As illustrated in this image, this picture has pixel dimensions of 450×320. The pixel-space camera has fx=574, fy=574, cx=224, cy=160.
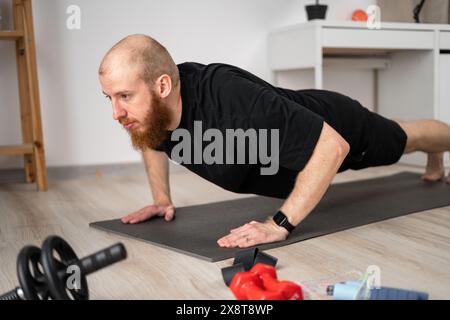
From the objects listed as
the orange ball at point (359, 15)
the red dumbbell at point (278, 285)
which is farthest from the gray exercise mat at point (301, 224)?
the orange ball at point (359, 15)

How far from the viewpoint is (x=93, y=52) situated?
2543 mm

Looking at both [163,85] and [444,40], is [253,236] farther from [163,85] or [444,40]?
[444,40]

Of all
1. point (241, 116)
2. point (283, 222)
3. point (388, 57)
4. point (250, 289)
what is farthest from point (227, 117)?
point (388, 57)

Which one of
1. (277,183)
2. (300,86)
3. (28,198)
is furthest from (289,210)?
(300,86)

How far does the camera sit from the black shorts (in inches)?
65.3

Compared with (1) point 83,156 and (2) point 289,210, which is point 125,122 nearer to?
(2) point 289,210

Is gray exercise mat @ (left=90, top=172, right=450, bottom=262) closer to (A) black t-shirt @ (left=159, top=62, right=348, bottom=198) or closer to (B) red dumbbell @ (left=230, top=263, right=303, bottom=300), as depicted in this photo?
(A) black t-shirt @ (left=159, top=62, right=348, bottom=198)

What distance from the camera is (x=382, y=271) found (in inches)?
45.5

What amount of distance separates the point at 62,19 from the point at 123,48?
136 cm

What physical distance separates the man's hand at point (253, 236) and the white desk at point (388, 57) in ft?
4.00

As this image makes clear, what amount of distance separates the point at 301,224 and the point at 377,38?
1337 mm

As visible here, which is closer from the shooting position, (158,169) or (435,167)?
(158,169)

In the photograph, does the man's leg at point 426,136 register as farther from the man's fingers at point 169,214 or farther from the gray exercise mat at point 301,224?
the man's fingers at point 169,214

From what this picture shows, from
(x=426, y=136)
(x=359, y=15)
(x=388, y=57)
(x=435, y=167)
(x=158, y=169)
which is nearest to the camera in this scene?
(x=158, y=169)
